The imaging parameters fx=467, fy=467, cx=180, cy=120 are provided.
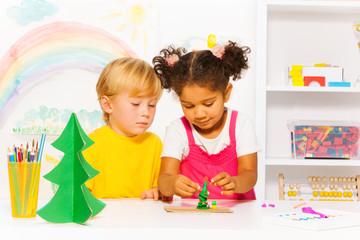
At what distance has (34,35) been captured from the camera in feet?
8.59

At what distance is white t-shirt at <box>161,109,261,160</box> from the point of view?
1.46 metres

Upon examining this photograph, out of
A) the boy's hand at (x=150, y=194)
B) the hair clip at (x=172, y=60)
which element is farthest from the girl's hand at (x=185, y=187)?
the hair clip at (x=172, y=60)

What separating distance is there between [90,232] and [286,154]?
197cm

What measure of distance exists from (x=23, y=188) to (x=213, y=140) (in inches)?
27.6

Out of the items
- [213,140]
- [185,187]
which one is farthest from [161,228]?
[213,140]

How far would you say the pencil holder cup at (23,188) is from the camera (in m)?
0.95

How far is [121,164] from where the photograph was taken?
65.0 inches

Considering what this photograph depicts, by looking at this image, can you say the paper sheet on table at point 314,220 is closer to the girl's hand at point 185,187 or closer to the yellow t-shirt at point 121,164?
the girl's hand at point 185,187

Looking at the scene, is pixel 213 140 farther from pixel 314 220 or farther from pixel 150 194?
pixel 314 220

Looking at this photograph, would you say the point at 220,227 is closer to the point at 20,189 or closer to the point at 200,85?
the point at 20,189

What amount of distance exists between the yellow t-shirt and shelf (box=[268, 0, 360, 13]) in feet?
3.84

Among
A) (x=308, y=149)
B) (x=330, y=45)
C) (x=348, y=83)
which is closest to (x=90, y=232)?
(x=308, y=149)

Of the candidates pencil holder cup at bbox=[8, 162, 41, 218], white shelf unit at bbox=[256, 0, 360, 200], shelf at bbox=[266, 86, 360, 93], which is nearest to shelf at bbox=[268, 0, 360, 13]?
white shelf unit at bbox=[256, 0, 360, 200]

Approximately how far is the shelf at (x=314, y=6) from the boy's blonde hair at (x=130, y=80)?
1.04m
